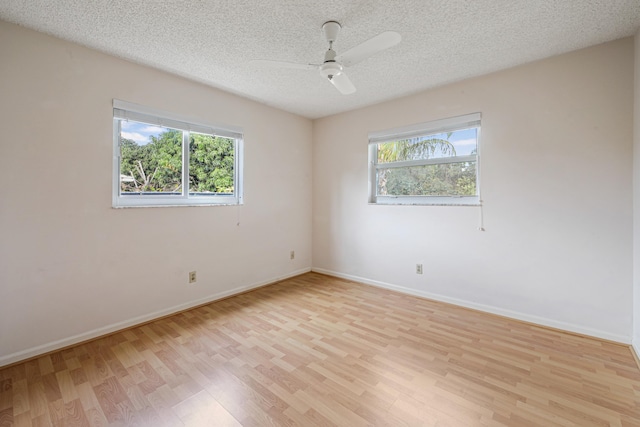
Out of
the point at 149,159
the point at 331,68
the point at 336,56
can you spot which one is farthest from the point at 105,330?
the point at 336,56

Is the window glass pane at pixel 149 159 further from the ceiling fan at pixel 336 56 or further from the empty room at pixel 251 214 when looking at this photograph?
the ceiling fan at pixel 336 56

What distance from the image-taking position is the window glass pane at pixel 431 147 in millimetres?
2973

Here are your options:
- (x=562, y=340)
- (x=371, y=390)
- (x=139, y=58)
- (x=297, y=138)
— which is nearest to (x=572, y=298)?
(x=562, y=340)

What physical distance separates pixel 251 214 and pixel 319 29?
7.36 ft

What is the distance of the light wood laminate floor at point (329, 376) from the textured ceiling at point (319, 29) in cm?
243

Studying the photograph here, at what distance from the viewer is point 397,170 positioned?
354 centimetres

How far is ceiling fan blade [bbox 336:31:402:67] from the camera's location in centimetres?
161

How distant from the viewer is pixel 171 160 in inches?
113

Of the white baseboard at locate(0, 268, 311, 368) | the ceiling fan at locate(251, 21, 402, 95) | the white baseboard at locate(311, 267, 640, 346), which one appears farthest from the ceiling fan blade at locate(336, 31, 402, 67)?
the white baseboard at locate(0, 268, 311, 368)

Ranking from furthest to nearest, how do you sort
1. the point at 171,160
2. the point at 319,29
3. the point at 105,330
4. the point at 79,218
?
the point at 171,160 < the point at 105,330 < the point at 79,218 < the point at 319,29

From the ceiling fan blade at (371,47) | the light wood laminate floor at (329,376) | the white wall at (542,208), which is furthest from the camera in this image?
the white wall at (542,208)

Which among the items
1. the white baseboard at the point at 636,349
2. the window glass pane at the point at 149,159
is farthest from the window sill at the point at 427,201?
the window glass pane at the point at 149,159

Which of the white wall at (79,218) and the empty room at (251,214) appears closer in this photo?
the empty room at (251,214)

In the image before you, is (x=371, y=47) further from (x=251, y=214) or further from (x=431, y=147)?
(x=251, y=214)
